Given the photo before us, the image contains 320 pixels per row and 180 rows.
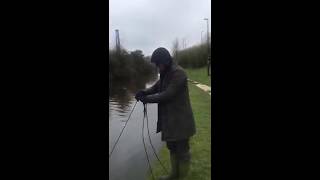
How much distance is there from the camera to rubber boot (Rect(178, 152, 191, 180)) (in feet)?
14.3

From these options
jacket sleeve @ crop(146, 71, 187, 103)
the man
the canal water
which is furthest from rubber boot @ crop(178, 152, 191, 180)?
jacket sleeve @ crop(146, 71, 187, 103)

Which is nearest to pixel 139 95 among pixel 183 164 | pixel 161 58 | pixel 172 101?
pixel 172 101

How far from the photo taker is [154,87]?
166 inches

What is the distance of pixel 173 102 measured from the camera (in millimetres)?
4043

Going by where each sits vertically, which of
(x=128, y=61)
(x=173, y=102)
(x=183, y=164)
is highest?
(x=128, y=61)

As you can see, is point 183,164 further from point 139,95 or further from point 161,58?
point 161,58

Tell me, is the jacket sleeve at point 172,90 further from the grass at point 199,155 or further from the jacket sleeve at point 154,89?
the grass at point 199,155

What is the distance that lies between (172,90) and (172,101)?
16 cm

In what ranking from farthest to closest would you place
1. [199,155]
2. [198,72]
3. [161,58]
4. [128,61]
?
1. [198,72]
2. [128,61]
3. [199,155]
4. [161,58]

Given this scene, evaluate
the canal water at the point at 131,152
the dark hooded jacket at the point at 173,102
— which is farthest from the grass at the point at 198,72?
the dark hooded jacket at the point at 173,102

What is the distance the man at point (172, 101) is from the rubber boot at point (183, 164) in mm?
13
